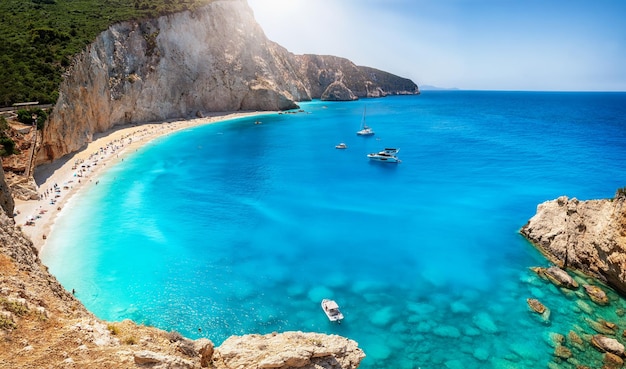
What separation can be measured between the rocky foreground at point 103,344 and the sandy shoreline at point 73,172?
79.7 feet

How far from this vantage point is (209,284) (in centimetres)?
2666

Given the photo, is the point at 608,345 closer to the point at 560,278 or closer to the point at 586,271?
the point at 560,278

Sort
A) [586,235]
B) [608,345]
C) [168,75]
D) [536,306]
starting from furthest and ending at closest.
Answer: [168,75] < [586,235] < [536,306] < [608,345]

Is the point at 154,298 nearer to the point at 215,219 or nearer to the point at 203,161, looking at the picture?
the point at 215,219

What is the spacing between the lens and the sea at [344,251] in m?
22.2

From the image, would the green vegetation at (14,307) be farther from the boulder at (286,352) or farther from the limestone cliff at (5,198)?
the limestone cliff at (5,198)

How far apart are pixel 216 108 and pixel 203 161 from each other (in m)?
53.1

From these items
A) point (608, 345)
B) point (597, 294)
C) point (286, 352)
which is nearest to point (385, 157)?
point (597, 294)

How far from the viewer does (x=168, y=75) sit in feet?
292

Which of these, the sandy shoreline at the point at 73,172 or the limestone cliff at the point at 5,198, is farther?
the sandy shoreline at the point at 73,172

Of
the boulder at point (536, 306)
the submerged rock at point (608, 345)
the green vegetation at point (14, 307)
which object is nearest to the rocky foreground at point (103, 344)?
the green vegetation at point (14, 307)

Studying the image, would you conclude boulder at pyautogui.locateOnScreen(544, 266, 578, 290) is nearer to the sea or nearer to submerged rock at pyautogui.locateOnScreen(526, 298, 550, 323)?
the sea

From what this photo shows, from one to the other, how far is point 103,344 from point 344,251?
25.0 meters

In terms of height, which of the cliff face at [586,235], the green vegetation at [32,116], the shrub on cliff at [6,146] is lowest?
the cliff face at [586,235]
